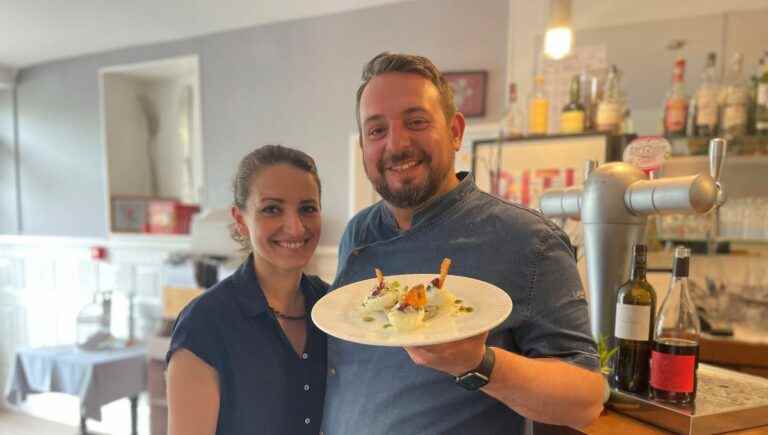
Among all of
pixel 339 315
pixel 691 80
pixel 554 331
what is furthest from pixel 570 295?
pixel 691 80

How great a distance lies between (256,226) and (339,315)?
1.22 feet

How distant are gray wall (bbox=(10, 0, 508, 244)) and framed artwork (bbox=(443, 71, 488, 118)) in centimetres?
5

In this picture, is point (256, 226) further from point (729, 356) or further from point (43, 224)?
point (43, 224)

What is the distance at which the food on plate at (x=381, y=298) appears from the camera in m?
0.81


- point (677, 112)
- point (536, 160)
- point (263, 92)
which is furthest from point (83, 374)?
point (677, 112)

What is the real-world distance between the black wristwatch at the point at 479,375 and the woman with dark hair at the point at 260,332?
0.47 m

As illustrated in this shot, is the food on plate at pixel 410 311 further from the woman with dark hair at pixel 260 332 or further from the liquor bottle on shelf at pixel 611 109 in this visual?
the liquor bottle on shelf at pixel 611 109

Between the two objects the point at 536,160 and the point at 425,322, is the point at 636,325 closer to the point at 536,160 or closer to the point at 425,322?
the point at 425,322

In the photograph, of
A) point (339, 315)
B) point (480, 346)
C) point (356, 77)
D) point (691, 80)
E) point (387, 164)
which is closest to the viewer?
point (480, 346)

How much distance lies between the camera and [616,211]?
1.10 meters

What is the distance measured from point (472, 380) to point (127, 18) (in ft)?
11.2

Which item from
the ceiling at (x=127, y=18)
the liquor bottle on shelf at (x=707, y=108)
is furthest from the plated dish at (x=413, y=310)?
the ceiling at (x=127, y=18)

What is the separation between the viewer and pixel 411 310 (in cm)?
76

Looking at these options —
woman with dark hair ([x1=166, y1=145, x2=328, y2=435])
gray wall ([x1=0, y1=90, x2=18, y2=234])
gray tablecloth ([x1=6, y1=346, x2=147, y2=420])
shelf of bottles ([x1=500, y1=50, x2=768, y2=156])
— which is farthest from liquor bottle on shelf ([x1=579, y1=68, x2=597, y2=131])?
gray wall ([x1=0, y1=90, x2=18, y2=234])
